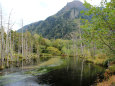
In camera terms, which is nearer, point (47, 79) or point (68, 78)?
point (47, 79)

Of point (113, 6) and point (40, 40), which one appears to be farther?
point (40, 40)

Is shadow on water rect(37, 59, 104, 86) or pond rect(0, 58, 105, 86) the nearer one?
pond rect(0, 58, 105, 86)

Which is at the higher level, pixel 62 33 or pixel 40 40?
pixel 62 33

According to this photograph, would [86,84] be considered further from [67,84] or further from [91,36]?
[91,36]

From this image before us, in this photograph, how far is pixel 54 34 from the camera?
467 ft

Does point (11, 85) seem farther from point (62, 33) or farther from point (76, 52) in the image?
point (62, 33)

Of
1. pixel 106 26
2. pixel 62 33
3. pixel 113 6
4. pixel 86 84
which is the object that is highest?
pixel 62 33

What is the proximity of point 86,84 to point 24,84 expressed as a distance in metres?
7.19

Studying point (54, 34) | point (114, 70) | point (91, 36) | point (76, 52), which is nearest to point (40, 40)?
point (76, 52)

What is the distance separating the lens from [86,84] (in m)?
12.1

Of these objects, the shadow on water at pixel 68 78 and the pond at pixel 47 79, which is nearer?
the pond at pixel 47 79

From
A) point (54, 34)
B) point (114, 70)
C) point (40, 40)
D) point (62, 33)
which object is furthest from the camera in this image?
point (54, 34)

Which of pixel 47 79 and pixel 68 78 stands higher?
pixel 47 79

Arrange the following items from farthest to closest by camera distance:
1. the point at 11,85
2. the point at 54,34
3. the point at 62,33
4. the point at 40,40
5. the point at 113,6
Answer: the point at 54,34
the point at 62,33
the point at 40,40
the point at 11,85
the point at 113,6
